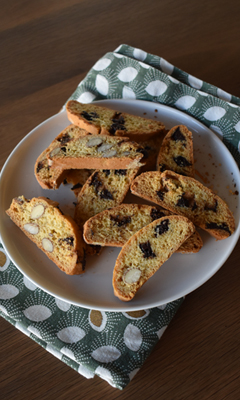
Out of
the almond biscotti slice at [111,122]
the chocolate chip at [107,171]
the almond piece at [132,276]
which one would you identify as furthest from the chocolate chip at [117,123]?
the almond piece at [132,276]

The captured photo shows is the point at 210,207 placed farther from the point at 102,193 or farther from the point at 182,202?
the point at 102,193

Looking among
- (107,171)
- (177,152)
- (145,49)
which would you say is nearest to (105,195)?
(107,171)

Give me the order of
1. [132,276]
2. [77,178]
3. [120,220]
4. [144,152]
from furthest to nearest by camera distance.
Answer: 1. [77,178]
2. [144,152]
3. [120,220]
4. [132,276]

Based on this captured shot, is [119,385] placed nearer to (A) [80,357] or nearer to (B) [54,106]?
(A) [80,357]

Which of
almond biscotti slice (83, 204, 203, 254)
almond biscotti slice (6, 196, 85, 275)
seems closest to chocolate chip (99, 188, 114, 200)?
almond biscotti slice (83, 204, 203, 254)

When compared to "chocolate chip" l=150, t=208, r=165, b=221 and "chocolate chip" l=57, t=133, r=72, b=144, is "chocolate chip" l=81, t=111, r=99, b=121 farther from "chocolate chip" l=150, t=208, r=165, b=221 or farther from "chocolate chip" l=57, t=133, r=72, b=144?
"chocolate chip" l=150, t=208, r=165, b=221

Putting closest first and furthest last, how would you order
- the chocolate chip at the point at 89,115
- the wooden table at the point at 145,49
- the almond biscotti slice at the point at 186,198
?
1. the wooden table at the point at 145,49
2. the almond biscotti slice at the point at 186,198
3. the chocolate chip at the point at 89,115

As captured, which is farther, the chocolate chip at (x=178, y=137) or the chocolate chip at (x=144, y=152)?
the chocolate chip at (x=178, y=137)

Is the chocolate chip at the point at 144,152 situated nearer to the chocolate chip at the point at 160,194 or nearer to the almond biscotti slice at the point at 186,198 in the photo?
the almond biscotti slice at the point at 186,198
